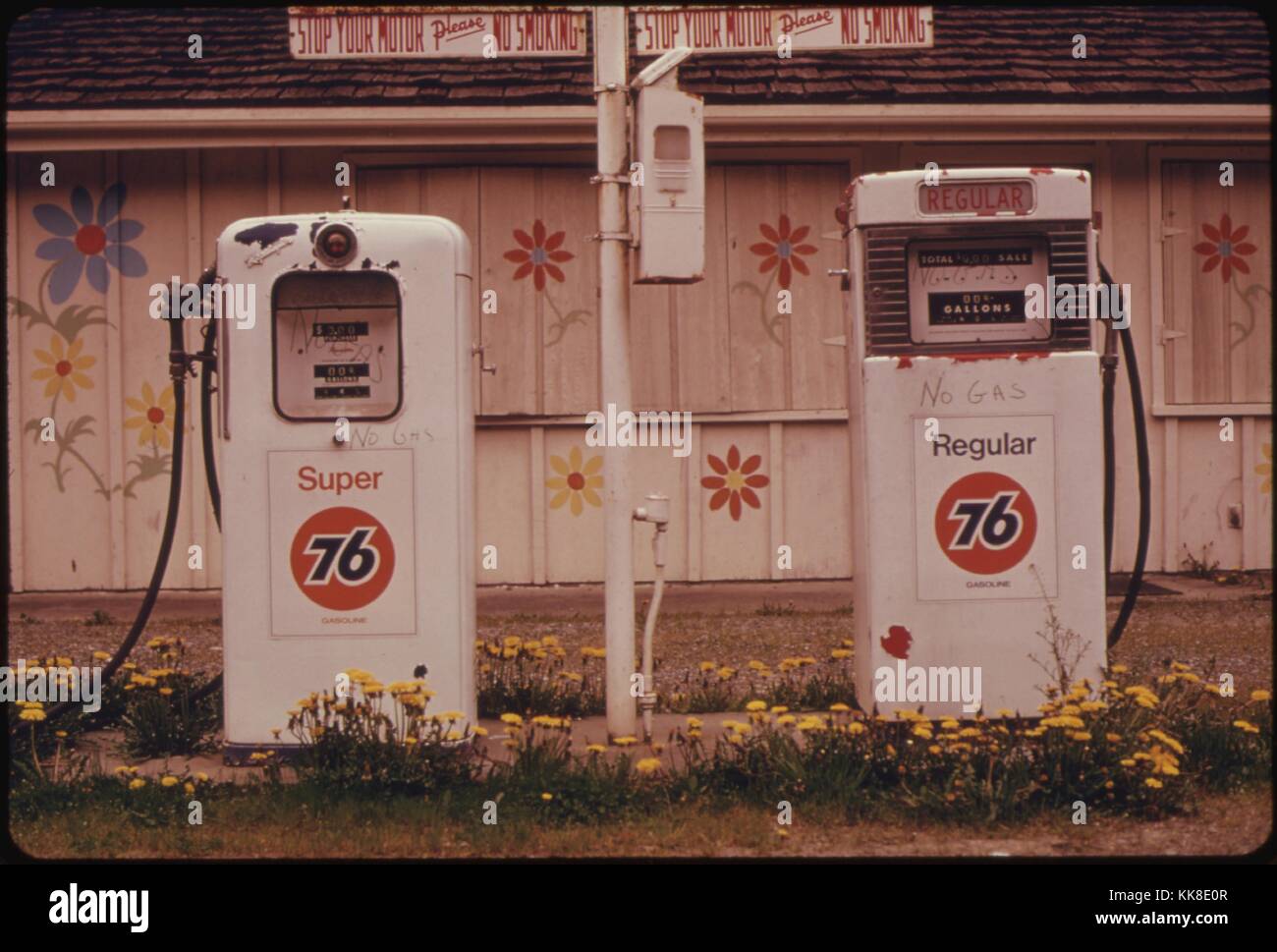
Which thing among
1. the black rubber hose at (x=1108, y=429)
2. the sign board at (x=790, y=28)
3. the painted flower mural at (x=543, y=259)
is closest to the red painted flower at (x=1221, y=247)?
the painted flower mural at (x=543, y=259)

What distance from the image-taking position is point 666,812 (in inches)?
199

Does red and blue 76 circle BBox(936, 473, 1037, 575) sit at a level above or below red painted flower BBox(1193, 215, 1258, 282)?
below

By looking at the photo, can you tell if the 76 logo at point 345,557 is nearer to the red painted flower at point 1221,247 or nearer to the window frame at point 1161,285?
the window frame at point 1161,285

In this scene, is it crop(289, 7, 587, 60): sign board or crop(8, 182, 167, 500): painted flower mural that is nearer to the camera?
crop(289, 7, 587, 60): sign board

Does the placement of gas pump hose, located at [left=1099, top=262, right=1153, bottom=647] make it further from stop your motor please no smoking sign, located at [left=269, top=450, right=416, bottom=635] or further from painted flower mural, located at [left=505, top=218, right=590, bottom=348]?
painted flower mural, located at [left=505, top=218, right=590, bottom=348]

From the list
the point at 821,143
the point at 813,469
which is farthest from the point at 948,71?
the point at 813,469

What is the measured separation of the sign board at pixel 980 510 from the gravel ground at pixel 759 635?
1737 millimetres

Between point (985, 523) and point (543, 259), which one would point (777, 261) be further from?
point (985, 523)

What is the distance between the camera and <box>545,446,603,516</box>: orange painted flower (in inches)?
417

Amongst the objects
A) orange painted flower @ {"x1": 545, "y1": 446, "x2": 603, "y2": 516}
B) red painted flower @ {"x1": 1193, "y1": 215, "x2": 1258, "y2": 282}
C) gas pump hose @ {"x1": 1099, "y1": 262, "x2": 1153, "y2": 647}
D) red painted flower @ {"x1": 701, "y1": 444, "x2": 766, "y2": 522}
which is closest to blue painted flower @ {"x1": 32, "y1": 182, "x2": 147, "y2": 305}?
orange painted flower @ {"x1": 545, "y1": 446, "x2": 603, "y2": 516}

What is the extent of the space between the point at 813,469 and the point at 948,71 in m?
2.94

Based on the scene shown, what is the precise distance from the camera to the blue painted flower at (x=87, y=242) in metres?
10.6

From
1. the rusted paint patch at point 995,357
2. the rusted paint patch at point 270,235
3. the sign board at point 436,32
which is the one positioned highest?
the sign board at point 436,32

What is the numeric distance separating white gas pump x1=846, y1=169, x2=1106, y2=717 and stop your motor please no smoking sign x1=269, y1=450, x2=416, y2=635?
1.78 m
